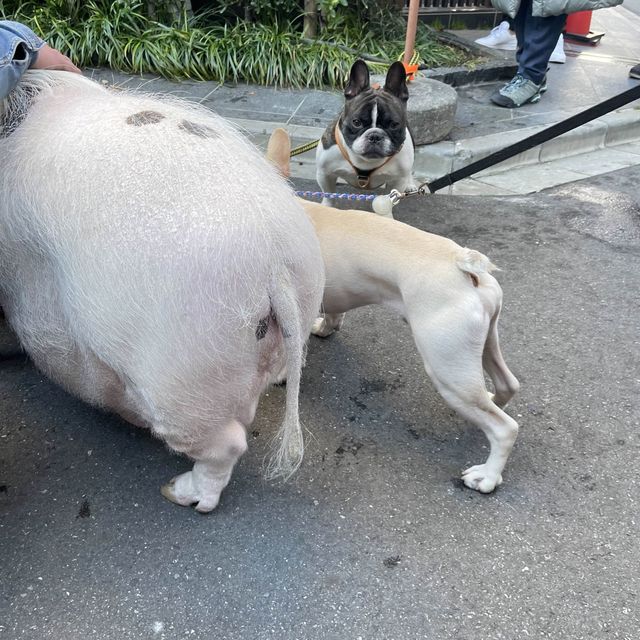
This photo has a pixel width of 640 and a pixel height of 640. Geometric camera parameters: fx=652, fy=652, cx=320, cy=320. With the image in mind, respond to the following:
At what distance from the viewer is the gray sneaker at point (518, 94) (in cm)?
579

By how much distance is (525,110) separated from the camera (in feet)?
18.9

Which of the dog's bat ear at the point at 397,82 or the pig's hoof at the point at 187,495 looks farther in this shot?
the dog's bat ear at the point at 397,82

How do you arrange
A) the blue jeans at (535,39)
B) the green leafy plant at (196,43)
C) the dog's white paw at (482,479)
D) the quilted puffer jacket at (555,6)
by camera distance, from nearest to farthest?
the dog's white paw at (482,479)
the quilted puffer jacket at (555,6)
the blue jeans at (535,39)
the green leafy plant at (196,43)

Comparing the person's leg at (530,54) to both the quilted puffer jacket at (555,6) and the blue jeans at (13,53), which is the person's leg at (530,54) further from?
the blue jeans at (13,53)

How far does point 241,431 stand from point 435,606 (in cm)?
73

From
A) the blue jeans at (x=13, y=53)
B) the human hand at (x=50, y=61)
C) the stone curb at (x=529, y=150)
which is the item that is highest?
the blue jeans at (x=13, y=53)

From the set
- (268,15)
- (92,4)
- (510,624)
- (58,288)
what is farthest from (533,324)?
(92,4)

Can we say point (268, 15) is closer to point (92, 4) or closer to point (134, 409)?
point (92, 4)

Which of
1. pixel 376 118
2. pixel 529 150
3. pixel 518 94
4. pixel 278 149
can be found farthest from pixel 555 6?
pixel 278 149

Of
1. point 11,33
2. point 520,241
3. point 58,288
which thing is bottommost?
point 520,241

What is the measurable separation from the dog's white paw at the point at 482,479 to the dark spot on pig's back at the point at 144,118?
1480 millimetres

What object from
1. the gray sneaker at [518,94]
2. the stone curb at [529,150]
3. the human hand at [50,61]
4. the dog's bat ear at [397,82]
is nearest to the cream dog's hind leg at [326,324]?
the human hand at [50,61]

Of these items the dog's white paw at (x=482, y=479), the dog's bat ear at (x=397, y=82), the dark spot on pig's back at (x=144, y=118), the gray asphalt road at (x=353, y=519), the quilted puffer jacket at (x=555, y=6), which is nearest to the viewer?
the dark spot on pig's back at (x=144, y=118)

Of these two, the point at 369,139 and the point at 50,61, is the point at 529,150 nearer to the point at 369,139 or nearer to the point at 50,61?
the point at 369,139
